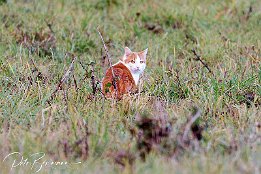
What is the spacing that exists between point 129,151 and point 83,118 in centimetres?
83

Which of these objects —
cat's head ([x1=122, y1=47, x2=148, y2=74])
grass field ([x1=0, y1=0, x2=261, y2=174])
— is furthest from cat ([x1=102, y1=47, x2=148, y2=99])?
grass field ([x1=0, y1=0, x2=261, y2=174])

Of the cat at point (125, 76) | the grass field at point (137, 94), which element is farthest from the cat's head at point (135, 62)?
the grass field at point (137, 94)

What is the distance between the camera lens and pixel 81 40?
928 centimetres

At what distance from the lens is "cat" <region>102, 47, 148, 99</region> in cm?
651

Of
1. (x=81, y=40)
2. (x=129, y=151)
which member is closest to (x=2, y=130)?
(x=129, y=151)

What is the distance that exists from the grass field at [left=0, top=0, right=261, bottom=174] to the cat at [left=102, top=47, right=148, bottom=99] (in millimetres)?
129

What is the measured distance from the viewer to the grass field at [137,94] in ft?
15.9

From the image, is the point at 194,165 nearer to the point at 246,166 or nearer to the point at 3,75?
the point at 246,166

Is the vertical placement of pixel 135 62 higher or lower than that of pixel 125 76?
higher

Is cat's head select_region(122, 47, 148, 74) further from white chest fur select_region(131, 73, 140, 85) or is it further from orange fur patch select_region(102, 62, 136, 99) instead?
orange fur patch select_region(102, 62, 136, 99)

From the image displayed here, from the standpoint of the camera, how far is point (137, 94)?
253 inches

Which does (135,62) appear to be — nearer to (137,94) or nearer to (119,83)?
(119,83)

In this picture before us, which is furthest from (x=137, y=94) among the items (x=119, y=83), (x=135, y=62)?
(x=135, y=62)

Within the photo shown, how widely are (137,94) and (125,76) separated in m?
0.56
